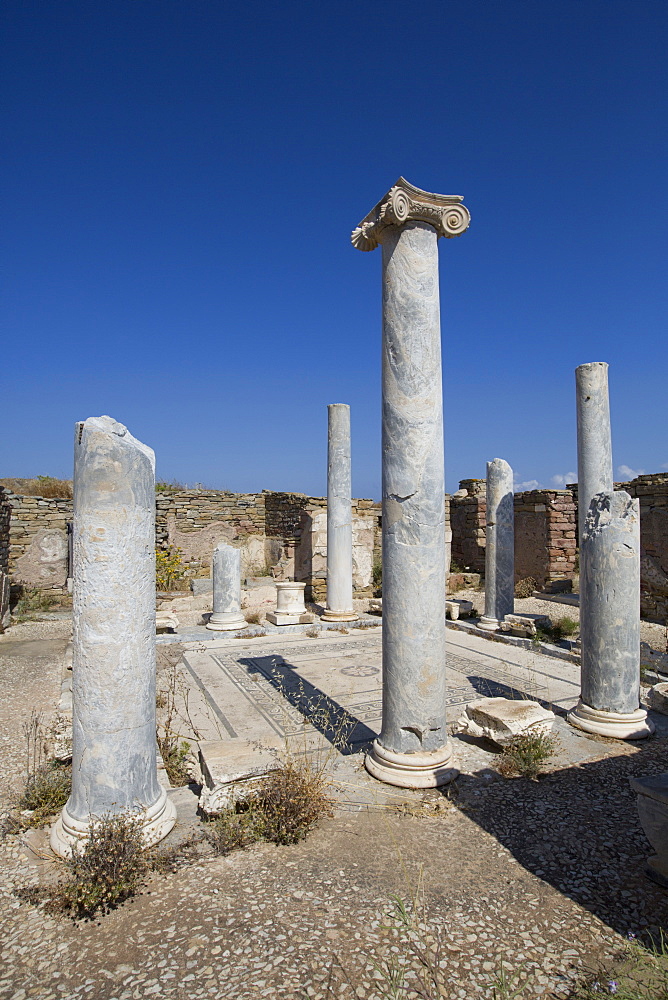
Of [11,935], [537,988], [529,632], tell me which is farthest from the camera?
[529,632]

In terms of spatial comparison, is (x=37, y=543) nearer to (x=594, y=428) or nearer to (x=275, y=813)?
(x=275, y=813)

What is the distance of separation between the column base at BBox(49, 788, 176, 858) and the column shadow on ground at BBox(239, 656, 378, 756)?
4.09 ft

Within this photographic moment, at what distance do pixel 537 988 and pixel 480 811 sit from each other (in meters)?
1.41

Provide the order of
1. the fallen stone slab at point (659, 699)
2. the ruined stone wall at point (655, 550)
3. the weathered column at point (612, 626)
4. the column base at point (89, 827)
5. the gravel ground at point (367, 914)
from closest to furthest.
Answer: the gravel ground at point (367, 914) < the column base at point (89, 827) < the weathered column at point (612, 626) < the fallen stone slab at point (659, 699) < the ruined stone wall at point (655, 550)

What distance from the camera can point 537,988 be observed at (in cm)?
217

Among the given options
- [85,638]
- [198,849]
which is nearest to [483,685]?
[198,849]

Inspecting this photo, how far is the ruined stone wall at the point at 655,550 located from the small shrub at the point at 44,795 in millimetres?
9799

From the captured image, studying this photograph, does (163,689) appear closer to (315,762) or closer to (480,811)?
(315,762)

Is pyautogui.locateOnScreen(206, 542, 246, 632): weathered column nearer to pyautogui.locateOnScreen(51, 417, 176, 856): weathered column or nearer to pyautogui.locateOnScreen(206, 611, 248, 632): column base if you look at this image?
pyautogui.locateOnScreen(206, 611, 248, 632): column base

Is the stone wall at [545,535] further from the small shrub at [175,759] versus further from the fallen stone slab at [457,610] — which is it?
the small shrub at [175,759]

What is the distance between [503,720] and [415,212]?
3978 mm

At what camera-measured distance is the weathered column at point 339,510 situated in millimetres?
10820

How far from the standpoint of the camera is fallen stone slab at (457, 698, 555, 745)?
4.55 meters

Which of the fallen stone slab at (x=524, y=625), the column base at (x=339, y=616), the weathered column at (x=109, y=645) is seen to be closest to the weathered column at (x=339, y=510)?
Result: the column base at (x=339, y=616)
